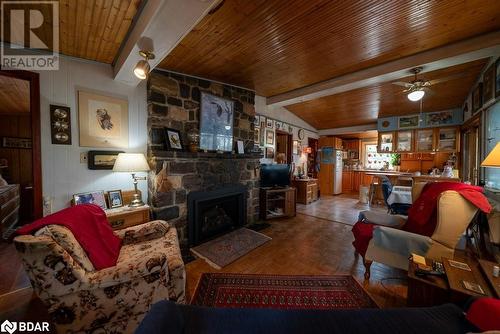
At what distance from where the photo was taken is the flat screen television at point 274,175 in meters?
4.09

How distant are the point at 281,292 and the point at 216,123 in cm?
250

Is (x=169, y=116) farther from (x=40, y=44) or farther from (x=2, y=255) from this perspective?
(x=2, y=255)

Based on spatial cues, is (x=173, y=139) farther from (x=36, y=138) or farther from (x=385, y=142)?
(x=385, y=142)

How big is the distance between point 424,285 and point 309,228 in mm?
2244

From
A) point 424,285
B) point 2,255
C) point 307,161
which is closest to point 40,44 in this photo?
point 2,255

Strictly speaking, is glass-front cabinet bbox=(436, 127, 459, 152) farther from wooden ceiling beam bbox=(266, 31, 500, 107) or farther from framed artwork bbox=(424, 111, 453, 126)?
wooden ceiling beam bbox=(266, 31, 500, 107)

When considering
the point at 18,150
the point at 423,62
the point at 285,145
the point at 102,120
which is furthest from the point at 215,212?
→ the point at 18,150

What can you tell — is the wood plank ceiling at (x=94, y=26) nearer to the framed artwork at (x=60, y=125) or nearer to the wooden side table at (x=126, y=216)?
the framed artwork at (x=60, y=125)

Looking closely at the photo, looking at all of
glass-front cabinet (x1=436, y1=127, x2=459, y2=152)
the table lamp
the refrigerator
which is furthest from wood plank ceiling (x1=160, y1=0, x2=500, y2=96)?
the refrigerator

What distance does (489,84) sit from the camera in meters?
2.63

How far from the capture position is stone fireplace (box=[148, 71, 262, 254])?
99.0 inches

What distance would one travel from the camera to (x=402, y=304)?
168cm

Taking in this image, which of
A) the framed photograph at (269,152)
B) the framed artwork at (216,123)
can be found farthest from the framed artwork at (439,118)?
the framed artwork at (216,123)

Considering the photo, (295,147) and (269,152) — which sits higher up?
(295,147)
